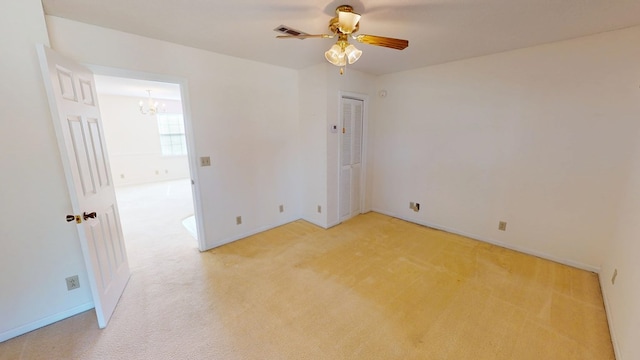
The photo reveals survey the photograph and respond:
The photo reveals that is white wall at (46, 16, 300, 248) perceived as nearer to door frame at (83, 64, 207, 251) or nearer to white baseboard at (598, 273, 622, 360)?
door frame at (83, 64, 207, 251)

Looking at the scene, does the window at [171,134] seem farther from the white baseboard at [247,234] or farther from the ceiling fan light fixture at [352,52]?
the ceiling fan light fixture at [352,52]

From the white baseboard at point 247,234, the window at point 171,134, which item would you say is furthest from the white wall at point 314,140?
the window at point 171,134

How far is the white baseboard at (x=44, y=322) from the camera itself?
180 centimetres

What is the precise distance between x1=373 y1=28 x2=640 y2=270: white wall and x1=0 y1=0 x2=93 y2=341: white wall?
391 cm

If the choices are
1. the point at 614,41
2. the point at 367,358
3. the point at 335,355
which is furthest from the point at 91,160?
the point at 614,41

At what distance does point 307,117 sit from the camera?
3.69 m

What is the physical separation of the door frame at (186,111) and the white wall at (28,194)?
0.47 meters

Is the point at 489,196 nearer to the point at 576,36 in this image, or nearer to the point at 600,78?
the point at 600,78

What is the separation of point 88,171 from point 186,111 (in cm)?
115

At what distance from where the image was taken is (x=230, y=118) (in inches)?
122

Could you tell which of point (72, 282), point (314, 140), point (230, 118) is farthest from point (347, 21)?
point (72, 282)

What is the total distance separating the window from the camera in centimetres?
749

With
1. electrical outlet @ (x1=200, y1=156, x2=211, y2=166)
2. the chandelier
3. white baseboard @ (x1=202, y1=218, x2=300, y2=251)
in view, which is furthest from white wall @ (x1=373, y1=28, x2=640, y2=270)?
the chandelier

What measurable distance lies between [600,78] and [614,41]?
318mm
